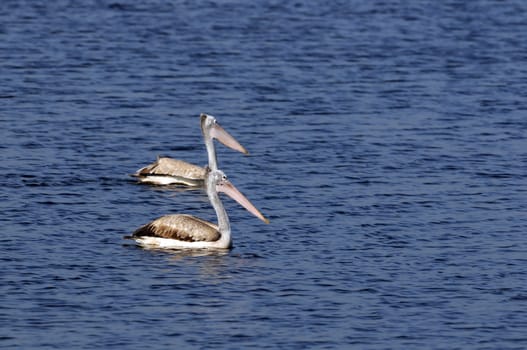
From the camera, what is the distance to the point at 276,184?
78.2 ft

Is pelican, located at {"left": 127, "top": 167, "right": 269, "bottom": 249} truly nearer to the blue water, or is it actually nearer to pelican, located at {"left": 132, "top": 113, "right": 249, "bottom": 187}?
the blue water

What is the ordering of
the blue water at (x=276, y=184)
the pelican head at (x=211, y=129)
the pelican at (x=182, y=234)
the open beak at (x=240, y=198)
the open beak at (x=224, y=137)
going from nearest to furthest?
the blue water at (x=276, y=184)
the pelican at (x=182, y=234)
the open beak at (x=240, y=198)
the open beak at (x=224, y=137)
the pelican head at (x=211, y=129)

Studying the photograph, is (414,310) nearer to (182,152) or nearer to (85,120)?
(182,152)

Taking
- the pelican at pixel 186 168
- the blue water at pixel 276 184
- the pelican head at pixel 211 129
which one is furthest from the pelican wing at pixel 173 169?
the pelican head at pixel 211 129

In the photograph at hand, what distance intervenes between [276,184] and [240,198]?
3.02 m

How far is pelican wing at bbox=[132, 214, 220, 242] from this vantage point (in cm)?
1997

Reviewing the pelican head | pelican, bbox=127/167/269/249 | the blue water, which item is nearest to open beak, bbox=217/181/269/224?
the blue water

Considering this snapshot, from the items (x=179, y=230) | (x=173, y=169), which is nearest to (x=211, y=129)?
(x=173, y=169)

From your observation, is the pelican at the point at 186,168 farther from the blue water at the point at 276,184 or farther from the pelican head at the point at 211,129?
the blue water at the point at 276,184

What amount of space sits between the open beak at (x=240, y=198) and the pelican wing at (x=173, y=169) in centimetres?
332

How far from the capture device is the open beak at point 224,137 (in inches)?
965

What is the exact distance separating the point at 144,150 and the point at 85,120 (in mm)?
2500

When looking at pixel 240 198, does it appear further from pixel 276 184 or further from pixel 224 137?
pixel 224 137

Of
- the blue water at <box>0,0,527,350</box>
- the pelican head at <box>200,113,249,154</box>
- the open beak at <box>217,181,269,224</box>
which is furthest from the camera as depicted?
the pelican head at <box>200,113,249,154</box>
